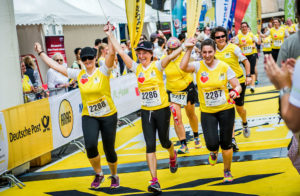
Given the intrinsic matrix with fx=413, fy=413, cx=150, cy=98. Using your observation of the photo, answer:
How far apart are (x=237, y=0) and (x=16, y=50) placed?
5603mm

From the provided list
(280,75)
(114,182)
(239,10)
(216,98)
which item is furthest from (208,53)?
(239,10)

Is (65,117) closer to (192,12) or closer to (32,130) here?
(32,130)

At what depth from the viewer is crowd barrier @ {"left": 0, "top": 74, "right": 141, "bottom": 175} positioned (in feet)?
23.0

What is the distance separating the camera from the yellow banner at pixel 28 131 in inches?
279

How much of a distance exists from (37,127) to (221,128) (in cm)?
372

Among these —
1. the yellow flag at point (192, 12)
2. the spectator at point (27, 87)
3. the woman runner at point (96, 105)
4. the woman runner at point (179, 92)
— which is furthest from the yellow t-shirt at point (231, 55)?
the spectator at point (27, 87)

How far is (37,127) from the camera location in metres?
7.79

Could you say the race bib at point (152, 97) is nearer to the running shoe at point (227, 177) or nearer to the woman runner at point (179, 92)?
the running shoe at point (227, 177)

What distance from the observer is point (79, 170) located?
7586mm

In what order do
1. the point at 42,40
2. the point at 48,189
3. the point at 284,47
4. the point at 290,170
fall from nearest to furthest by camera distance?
the point at 284,47, the point at 290,170, the point at 48,189, the point at 42,40

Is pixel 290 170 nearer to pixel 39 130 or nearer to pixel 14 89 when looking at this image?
pixel 39 130

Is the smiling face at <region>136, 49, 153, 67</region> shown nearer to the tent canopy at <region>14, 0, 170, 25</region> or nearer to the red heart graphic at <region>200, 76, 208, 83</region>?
the red heart graphic at <region>200, 76, 208, 83</region>

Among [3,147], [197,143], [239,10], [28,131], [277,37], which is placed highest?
[239,10]

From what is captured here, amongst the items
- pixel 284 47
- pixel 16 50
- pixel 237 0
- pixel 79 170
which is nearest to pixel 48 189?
pixel 79 170
